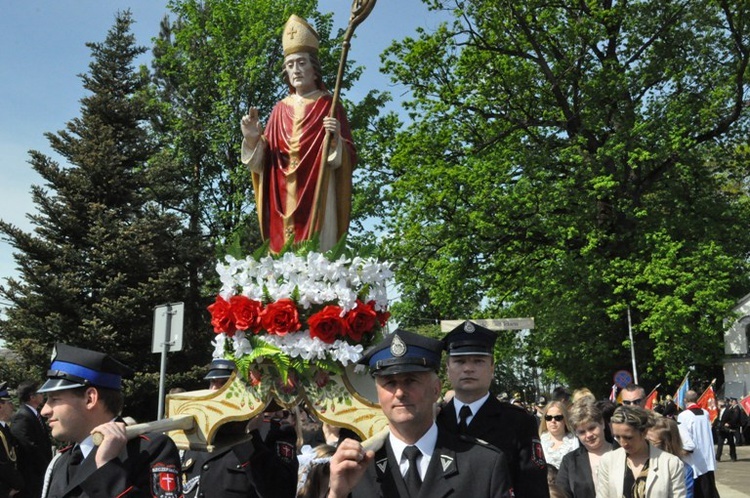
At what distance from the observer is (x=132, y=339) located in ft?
79.9

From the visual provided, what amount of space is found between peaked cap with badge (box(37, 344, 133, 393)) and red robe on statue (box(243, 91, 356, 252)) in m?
2.59

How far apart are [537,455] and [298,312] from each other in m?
1.51

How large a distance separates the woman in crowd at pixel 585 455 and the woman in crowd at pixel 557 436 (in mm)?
978

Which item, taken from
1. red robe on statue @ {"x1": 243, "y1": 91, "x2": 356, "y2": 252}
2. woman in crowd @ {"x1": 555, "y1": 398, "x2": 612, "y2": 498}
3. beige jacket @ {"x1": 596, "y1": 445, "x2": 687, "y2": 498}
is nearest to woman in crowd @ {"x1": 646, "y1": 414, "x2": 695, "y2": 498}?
woman in crowd @ {"x1": 555, "y1": 398, "x2": 612, "y2": 498}

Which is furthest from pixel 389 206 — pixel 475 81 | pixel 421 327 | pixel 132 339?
pixel 421 327

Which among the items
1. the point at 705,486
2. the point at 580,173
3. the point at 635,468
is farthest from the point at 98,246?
the point at 635,468

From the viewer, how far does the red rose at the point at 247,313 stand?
4.77 m

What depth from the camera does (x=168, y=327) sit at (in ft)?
33.0

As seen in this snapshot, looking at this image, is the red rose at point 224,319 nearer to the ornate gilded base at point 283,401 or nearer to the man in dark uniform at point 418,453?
the ornate gilded base at point 283,401

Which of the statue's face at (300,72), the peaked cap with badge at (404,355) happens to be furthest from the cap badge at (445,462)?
the statue's face at (300,72)

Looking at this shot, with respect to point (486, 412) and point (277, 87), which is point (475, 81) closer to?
point (277, 87)

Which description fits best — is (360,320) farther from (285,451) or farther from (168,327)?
(168,327)

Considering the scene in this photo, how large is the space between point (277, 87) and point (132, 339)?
1011 cm

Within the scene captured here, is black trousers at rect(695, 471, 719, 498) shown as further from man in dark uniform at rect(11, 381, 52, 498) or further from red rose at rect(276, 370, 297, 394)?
man in dark uniform at rect(11, 381, 52, 498)
